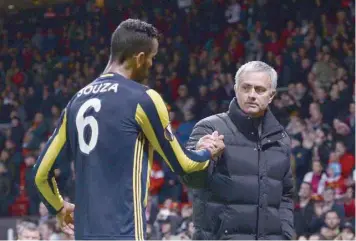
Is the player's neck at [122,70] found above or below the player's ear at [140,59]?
below

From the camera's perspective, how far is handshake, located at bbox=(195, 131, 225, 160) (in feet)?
13.4

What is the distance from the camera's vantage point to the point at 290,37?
14289 millimetres

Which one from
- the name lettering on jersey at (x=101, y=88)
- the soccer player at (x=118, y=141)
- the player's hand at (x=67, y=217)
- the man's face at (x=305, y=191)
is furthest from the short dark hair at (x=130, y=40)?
the man's face at (x=305, y=191)

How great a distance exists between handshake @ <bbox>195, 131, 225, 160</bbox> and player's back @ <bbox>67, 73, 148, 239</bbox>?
438 millimetres

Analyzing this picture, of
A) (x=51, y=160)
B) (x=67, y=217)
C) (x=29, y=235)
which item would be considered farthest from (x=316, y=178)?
(x=51, y=160)

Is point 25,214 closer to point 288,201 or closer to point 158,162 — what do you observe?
point 158,162

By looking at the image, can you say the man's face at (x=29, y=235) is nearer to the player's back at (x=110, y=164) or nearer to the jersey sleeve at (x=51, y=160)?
the jersey sleeve at (x=51, y=160)

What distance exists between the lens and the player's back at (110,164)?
3.62m

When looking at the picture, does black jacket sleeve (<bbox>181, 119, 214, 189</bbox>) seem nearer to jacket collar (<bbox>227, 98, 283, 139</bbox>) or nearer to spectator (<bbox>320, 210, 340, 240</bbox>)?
jacket collar (<bbox>227, 98, 283, 139</bbox>)

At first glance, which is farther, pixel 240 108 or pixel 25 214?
pixel 25 214

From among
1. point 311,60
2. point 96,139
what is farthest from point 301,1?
point 96,139

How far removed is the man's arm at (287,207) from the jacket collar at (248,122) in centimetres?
22

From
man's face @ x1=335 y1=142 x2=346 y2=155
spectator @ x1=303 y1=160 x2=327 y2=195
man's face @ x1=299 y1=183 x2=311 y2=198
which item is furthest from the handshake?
man's face @ x1=335 y1=142 x2=346 y2=155

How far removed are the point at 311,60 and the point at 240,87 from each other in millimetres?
8982
